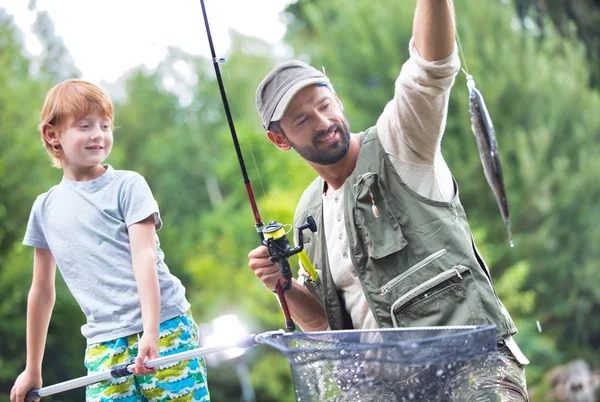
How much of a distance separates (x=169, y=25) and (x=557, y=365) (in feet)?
34.6

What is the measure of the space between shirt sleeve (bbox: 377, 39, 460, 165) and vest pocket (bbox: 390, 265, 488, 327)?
33 centimetres

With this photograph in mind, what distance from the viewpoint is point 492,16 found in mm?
16906

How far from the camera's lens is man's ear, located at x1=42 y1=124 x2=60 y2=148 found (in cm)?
271

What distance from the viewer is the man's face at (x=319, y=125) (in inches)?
101

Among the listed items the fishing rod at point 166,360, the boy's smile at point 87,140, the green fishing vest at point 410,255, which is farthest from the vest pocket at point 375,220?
the boy's smile at point 87,140

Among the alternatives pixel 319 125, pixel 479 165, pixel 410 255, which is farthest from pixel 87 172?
pixel 479 165

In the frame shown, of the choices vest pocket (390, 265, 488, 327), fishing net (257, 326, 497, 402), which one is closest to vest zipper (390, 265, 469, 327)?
vest pocket (390, 265, 488, 327)

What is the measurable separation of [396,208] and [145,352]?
78 centimetres

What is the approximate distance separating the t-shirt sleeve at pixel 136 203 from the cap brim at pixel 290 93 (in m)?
0.44

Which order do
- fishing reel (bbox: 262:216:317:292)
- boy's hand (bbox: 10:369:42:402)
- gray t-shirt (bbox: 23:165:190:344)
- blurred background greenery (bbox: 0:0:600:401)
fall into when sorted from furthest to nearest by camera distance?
1. blurred background greenery (bbox: 0:0:600:401)
2. boy's hand (bbox: 10:369:42:402)
3. gray t-shirt (bbox: 23:165:190:344)
4. fishing reel (bbox: 262:216:317:292)

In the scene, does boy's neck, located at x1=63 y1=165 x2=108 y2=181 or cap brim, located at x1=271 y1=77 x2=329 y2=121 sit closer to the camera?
cap brim, located at x1=271 y1=77 x2=329 y2=121

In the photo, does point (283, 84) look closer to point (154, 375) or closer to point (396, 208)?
point (396, 208)

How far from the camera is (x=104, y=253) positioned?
2643 millimetres

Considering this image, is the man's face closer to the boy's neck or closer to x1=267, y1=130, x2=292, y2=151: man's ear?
x1=267, y1=130, x2=292, y2=151: man's ear
